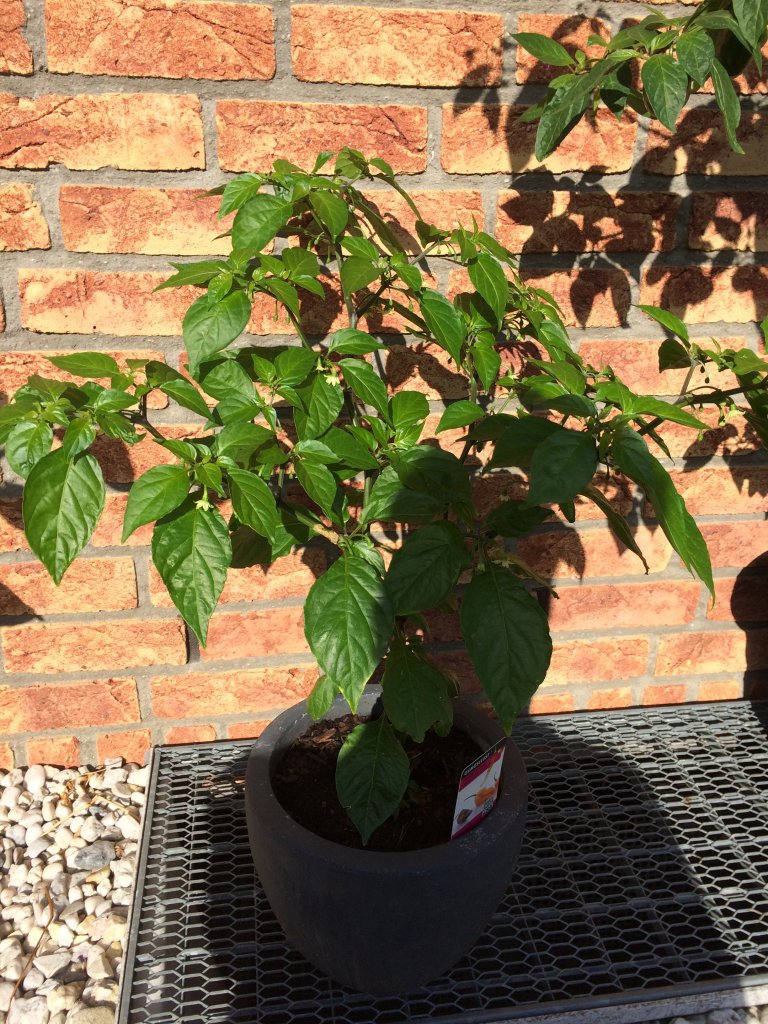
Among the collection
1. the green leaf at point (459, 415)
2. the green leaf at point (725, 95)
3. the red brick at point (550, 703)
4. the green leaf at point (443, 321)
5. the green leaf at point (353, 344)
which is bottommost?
the red brick at point (550, 703)

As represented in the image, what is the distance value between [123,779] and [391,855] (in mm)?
618

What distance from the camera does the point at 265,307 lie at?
44.9 inches

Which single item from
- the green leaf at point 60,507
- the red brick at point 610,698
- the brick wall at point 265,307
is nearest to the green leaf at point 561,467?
the green leaf at point 60,507

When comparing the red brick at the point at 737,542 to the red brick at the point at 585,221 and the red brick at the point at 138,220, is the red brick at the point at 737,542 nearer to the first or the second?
the red brick at the point at 585,221

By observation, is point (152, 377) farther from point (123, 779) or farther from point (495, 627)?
point (123, 779)

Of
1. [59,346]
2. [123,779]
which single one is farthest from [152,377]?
[123,779]

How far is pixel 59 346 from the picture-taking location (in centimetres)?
112

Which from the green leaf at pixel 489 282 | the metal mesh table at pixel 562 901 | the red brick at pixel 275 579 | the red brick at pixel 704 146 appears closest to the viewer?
the green leaf at pixel 489 282

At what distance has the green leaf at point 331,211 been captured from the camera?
792mm

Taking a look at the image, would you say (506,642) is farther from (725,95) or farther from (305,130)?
(305,130)

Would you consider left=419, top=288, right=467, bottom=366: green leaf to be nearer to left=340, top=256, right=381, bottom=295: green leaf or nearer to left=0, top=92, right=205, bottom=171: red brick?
left=340, top=256, right=381, bottom=295: green leaf

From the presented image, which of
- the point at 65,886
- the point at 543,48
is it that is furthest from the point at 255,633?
the point at 543,48

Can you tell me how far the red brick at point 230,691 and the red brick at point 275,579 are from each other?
5.0 inches

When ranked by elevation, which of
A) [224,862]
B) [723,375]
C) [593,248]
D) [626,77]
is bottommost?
[224,862]
